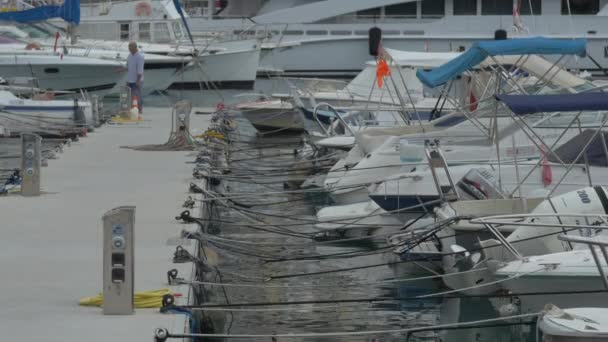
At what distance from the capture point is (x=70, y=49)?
3878 centimetres

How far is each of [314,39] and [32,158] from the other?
1121 inches

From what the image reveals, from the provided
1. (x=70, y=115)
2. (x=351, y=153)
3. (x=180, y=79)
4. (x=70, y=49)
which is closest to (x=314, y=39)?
(x=180, y=79)

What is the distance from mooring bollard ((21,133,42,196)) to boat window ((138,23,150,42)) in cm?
2713

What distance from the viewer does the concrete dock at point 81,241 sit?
9.98 m

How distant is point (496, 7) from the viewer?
46250 mm

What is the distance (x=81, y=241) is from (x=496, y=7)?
34.3 metres

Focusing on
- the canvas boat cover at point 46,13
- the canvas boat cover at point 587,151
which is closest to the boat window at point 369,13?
the canvas boat cover at point 46,13

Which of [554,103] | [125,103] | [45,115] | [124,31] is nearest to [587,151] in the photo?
[554,103]

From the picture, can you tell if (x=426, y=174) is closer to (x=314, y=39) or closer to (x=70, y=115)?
(x=70, y=115)

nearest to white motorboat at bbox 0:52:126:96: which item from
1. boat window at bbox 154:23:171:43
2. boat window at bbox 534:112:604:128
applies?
boat window at bbox 154:23:171:43

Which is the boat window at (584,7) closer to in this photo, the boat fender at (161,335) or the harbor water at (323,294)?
the harbor water at (323,294)

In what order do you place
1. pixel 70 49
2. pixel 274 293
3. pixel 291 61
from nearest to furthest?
pixel 274 293
pixel 70 49
pixel 291 61

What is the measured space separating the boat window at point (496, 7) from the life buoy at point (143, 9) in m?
11.3

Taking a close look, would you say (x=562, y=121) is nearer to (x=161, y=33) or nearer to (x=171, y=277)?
(x=171, y=277)
